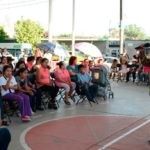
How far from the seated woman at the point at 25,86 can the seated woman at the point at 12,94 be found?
1.31 feet

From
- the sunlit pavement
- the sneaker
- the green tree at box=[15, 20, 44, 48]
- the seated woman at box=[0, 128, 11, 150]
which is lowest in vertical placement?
the sunlit pavement

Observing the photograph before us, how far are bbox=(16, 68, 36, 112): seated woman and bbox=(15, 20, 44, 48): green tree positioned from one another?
49.4 metres

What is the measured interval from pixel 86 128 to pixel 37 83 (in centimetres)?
251

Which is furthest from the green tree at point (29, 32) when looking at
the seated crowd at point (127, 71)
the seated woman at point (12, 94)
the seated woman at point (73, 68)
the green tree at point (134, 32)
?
the green tree at point (134, 32)

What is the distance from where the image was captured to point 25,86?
32.7 ft

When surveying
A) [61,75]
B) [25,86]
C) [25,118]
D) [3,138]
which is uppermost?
[61,75]

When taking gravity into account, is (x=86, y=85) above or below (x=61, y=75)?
below

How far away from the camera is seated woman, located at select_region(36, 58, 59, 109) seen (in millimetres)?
10867

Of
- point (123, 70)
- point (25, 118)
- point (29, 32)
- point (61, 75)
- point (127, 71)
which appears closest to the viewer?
point (25, 118)

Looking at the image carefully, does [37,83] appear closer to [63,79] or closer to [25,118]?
[63,79]

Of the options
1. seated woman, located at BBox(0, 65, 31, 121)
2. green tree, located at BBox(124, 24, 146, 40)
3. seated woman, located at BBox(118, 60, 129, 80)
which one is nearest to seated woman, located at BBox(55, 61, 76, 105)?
seated woman, located at BBox(0, 65, 31, 121)

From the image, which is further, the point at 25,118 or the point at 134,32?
the point at 134,32

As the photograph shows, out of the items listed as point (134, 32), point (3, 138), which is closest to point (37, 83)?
point (3, 138)

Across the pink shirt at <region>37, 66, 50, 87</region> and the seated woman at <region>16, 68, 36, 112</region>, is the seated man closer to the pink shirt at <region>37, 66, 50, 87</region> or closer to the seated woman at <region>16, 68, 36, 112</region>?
the pink shirt at <region>37, 66, 50, 87</region>
